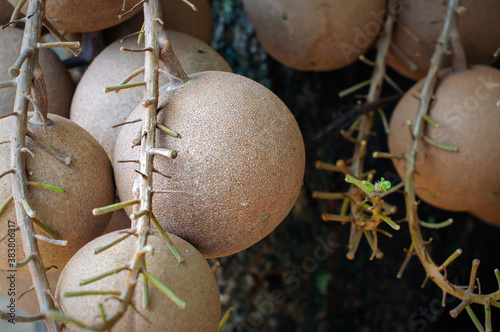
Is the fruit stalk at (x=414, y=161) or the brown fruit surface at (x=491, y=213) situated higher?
the fruit stalk at (x=414, y=161)

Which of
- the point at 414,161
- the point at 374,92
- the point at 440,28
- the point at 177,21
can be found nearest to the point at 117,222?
the point at 177,21

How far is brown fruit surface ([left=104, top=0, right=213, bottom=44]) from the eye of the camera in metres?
0.85

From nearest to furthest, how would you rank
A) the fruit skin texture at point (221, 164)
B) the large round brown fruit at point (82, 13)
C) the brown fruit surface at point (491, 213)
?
the fruit skin texture at point (221, 164) < the large round brown fruit at point (82, 13) < the brown fruit surface at point (491, 213)

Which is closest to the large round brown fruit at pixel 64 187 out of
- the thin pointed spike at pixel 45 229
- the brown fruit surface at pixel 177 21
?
the thin pointed spike at pixel 45 229

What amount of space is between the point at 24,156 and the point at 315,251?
87 centimetres

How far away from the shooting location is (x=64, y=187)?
1.93ft

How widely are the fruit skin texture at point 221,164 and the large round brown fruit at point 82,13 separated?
20cm

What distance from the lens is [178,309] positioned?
0.49 metres

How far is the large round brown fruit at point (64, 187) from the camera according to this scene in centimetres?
58

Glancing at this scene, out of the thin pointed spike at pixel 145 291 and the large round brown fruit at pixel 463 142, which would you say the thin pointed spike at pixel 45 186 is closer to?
the thin pointed spike at pixel 145 291

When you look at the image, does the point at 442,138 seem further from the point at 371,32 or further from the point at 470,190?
the point at 371,32

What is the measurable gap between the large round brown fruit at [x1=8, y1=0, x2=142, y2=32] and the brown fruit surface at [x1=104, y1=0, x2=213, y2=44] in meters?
0.10

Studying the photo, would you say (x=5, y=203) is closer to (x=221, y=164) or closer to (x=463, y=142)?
(x=221, y=164)

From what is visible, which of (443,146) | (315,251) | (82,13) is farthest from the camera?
(315,251)
